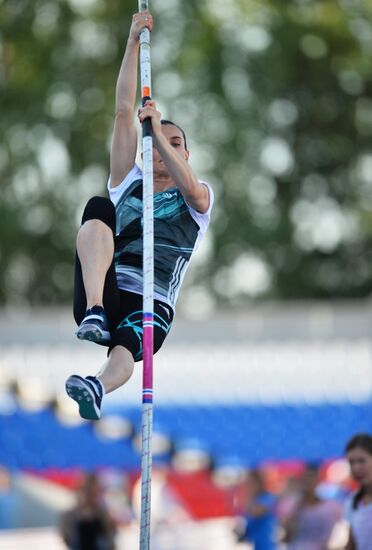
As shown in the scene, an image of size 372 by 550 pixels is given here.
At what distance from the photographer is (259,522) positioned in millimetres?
9234

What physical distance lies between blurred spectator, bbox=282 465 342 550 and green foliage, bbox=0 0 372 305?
14.6m

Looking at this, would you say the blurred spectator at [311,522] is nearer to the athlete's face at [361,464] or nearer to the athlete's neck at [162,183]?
the athlete's face at [361,464]

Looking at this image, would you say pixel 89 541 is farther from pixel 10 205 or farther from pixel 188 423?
pixel 10 205

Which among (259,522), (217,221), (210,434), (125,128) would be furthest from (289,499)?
(217,221)

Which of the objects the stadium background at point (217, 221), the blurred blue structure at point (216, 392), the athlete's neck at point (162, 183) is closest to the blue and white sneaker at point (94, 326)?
the athlete's neck at point (162, 183)

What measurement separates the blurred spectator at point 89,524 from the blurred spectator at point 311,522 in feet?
5.52

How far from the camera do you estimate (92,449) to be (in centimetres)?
1359

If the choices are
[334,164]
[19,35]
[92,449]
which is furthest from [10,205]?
[92,449]

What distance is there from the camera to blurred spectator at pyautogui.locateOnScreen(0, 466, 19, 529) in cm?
1396

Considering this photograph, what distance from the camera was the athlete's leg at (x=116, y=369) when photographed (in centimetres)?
567

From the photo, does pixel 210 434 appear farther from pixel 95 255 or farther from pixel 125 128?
pixel 95 255

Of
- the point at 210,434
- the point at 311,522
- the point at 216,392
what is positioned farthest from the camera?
the point at 216,392

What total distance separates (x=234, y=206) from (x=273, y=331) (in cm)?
708

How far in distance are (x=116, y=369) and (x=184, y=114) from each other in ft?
56.6
